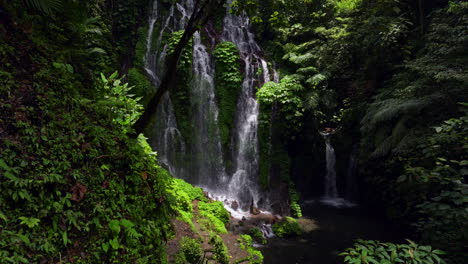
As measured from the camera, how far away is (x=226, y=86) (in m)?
14.1

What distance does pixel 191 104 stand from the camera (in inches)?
548

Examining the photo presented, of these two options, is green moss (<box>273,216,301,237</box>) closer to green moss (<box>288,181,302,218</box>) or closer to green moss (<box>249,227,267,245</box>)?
green moss (<box>249,227,267,245</box>)

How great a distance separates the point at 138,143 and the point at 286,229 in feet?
26.4

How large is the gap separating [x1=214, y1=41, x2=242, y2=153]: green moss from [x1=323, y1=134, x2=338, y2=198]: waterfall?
216 inches

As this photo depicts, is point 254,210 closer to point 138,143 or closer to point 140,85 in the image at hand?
point 140,85

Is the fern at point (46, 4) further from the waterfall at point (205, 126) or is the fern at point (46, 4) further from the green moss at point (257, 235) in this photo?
the waterfall at point (205, 126)

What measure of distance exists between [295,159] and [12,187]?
1317cm

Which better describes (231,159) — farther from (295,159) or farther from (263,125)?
(295,159)

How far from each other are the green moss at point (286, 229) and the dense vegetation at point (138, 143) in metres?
0.06

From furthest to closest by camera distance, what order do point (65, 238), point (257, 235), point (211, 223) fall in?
point (257, 235), point (211, 223), point (65, 238)

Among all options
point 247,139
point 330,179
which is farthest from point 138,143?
point 330,179

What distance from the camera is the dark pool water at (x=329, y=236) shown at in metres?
8.87

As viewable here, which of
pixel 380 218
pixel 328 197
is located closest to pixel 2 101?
pixel 380 218

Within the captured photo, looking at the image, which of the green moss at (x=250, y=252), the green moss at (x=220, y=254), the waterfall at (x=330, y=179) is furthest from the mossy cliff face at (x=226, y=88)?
the green moss at (x=220, y=254)
